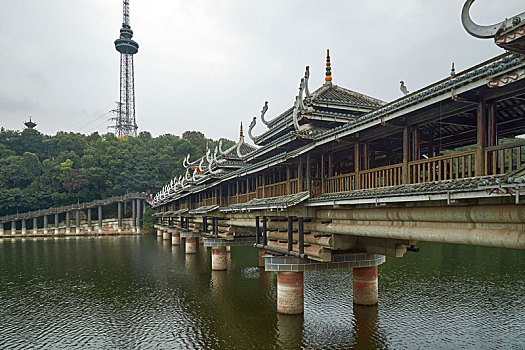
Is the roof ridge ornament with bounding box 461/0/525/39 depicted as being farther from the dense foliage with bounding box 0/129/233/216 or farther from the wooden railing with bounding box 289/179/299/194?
the dense foliage with bounding box 0/129/233/216

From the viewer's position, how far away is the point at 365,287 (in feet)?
64.4

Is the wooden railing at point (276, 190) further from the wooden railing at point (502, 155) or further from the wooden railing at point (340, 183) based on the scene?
the wooden railing at point (502, 155)

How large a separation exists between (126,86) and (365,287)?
125 m

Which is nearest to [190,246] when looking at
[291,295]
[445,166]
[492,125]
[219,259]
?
[219,259]

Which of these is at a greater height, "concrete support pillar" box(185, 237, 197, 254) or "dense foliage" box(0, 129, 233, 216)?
"dense foliage" box(0, 129, 233, 216)

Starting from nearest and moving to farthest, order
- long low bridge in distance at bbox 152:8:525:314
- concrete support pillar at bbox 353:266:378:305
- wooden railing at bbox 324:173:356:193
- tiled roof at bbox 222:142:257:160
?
long low bridge in distance at bbox 152:8:525:314, wooden railing at bbox 324:173:356:193, concrete support pillar at bbox 353:266:378:305, tiled roof at bbox 222:142:257:160

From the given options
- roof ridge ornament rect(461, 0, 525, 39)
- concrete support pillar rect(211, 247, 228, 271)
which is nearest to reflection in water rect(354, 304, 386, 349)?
roof ridge ornament rect(461, 0, 525, 39)

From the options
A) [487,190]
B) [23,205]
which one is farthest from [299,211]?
[23,205]

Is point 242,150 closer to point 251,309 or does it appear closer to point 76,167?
point 251,309

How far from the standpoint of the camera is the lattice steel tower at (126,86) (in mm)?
128375

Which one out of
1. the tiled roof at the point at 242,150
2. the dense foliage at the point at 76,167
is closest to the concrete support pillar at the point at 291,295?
the tiled roof at the point at 242,150

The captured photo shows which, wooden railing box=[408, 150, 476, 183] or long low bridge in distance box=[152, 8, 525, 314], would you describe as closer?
long low bridge in distance box=[152, 8, 525, 314]

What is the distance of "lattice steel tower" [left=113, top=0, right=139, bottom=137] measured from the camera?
128375 mm

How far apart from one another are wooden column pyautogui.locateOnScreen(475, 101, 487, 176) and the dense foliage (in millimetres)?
90242
